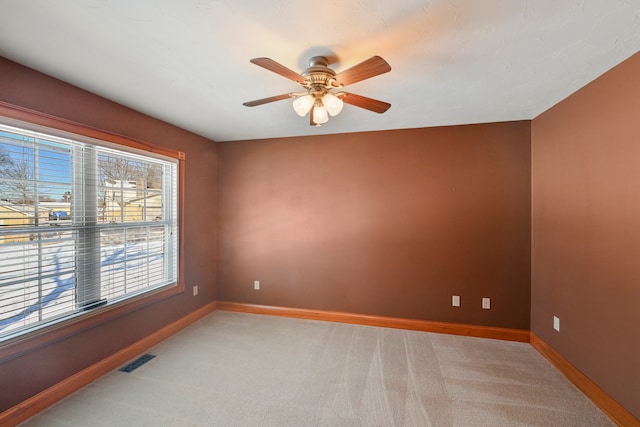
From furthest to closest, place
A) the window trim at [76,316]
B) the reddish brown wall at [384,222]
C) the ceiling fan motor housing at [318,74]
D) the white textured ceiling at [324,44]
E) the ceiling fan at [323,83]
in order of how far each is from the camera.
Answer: the reddish brown wall at [384,222], the window trim at [76,316], the ceiling fan motor housing at [318,74], the ceiling fan at [323,83], the white textured ceiling at [324,44]

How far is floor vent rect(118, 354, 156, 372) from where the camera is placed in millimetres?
2266

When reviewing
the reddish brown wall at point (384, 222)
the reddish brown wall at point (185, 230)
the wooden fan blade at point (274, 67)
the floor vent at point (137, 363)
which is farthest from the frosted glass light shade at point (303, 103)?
the floor vent at point (137, 363)

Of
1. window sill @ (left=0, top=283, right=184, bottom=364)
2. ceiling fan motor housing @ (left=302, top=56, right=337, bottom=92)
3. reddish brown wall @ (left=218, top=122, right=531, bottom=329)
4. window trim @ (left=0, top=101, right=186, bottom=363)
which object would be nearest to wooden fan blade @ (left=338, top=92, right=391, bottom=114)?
ceiling fan motor housing @ (left=302, top=56, right=337, bottom=92)

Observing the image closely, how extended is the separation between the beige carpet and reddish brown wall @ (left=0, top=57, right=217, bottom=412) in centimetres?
23

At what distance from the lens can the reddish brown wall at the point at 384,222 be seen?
9.27 ft

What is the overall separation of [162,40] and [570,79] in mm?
2764

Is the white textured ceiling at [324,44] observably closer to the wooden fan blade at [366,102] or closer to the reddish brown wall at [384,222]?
the wooden fan blade at [366,102]

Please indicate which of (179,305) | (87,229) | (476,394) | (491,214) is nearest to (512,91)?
(491,214)

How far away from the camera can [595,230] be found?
193 centimetres

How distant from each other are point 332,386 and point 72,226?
7.83 feet

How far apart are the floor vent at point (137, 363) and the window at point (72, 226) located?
588mm

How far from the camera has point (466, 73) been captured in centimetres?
182

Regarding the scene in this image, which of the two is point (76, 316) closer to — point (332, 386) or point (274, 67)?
point (332, 386)

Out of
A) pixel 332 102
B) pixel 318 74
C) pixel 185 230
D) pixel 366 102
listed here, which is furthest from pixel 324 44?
pixel 185 230
